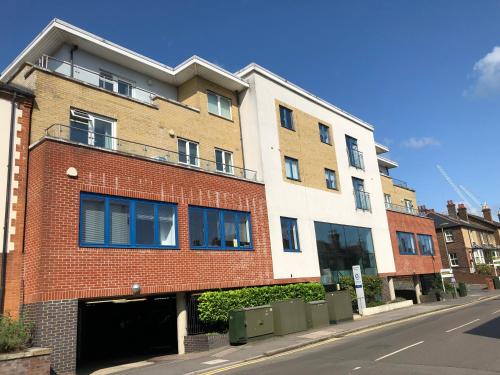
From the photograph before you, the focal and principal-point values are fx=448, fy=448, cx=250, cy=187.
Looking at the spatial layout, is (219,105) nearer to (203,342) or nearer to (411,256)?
(203,342)

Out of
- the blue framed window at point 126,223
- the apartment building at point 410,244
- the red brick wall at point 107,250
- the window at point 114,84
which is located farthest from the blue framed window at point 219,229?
the apartment building at point 410,244

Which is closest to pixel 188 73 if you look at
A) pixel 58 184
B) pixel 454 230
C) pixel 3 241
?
pixel 58 184

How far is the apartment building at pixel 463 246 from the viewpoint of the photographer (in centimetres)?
5250

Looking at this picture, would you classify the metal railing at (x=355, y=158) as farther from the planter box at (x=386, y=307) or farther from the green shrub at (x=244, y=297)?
the green shrub at (x=244, y=297)

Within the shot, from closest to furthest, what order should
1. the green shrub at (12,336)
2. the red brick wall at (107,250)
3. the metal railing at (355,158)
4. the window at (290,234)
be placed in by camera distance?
the green shrub at (12,336) < the red brick wall at (107,250) < the window at (290,234) < the metal railing at (355,158)

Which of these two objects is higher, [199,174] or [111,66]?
[111,66]

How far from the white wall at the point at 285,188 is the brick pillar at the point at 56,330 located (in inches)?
375

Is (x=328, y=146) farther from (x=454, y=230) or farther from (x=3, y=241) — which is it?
(x=454, y=230)

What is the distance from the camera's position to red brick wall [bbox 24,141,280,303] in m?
12.4

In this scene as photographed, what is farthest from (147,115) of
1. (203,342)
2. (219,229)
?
(203,342)

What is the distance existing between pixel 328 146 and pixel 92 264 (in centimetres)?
1642

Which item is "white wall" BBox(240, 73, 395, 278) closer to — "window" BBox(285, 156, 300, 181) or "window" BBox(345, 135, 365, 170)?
"window" BBox(285, 156, 300, 181)

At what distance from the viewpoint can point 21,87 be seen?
47.1 feet

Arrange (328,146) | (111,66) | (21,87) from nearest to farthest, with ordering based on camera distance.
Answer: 1. (21,87)
2. (111,66)
3. (328,146)
